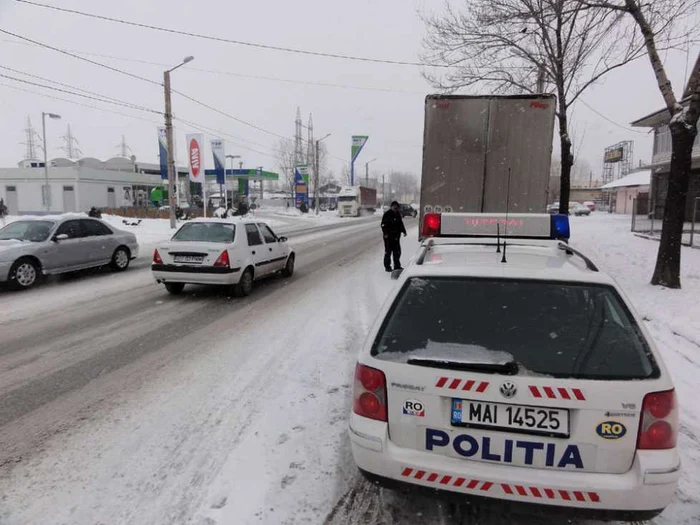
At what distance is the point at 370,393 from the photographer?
2627mm

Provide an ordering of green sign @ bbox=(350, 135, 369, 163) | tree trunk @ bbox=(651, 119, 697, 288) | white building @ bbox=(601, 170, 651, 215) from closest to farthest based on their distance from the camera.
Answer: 1. tree trunk @ bbox=(651, 119, 697, 288)
2. white building @ bbox=(601, 170, 651, 215)
3. green sign @ bbox=(350, 135, 369, 163)

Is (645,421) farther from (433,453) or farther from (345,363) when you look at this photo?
(345,363)

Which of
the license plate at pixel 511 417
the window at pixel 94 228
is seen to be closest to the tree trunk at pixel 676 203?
the license plate at pixel 511 417

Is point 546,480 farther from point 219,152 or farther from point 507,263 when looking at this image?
point 219,152

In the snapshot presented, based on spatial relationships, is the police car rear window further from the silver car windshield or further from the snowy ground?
the silver car windshield

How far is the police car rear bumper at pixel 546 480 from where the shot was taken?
2.29 meters

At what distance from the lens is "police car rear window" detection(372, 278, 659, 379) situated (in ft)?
7.91

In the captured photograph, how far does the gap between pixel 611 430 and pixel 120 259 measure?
12.1 metres

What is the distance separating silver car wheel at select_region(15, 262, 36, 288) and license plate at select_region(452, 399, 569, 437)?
985cm

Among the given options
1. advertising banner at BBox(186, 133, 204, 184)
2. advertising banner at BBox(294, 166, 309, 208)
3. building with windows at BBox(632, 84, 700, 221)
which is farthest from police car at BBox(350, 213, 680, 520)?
advertising banner at BBox(294, 166, 309, 208)

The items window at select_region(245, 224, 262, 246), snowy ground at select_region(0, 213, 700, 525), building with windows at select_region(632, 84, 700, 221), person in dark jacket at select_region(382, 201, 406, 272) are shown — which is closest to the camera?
snowy ground at select_region(0, 213, 700, 525)

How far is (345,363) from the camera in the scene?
5.45 meters

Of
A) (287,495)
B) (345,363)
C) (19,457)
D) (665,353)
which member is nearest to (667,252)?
(665,353)

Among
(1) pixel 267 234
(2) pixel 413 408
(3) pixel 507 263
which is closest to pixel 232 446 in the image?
(2) pixel 413 408
